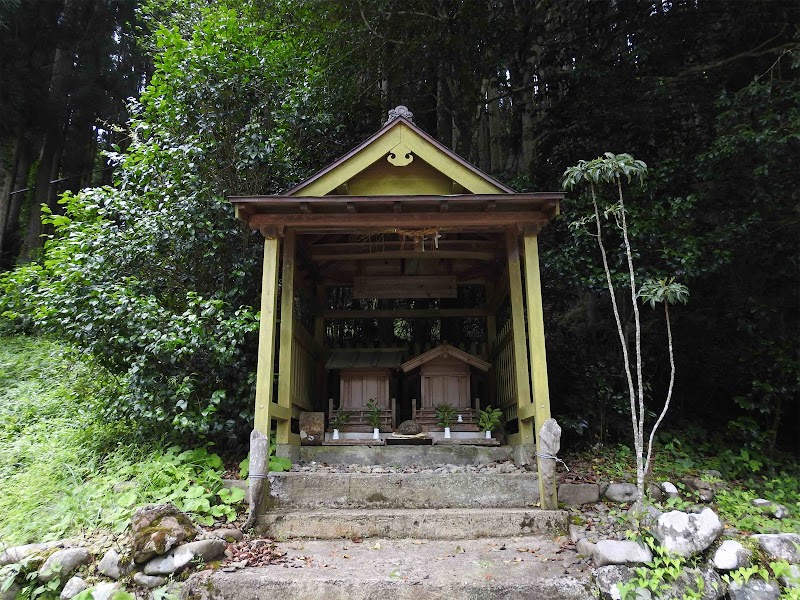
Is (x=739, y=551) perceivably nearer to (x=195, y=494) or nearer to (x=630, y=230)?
(x=630, y=230)

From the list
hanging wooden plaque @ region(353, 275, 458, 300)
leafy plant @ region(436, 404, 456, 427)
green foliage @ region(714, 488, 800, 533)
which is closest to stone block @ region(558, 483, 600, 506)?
green foliage @ region(714, 488, 800, 533)

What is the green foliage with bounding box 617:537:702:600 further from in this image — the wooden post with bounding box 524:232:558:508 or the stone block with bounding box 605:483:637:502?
the stone block with bounding box 605:483:637:502

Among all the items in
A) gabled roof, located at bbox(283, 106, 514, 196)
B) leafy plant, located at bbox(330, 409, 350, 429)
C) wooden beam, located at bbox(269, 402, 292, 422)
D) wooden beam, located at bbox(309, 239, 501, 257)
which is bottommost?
leafy plant, located at bbox(330, 409, 350, 429)

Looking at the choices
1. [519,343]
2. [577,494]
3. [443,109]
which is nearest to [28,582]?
[577,494]

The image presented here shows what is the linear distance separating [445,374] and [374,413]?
1.11 m

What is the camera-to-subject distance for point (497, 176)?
886 centimetres

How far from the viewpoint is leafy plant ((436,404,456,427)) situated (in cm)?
664

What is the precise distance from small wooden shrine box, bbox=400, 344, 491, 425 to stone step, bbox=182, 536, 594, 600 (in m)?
2.82

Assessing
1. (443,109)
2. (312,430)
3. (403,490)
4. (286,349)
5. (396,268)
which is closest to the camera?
(403,490)

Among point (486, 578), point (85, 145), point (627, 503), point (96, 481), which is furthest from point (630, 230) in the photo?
point (85, 145)

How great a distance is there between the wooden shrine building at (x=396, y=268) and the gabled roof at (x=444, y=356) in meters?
0.02

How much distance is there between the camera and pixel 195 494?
4.80m

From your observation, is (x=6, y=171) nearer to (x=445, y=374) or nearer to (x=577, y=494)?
(x=445, y=374)

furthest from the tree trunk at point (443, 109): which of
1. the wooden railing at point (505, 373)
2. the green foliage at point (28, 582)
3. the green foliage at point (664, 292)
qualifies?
the green foliage at point (28, 582)
